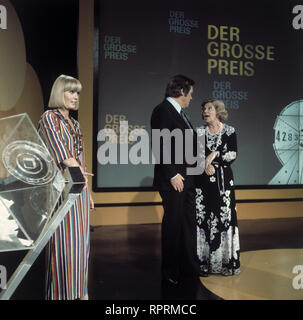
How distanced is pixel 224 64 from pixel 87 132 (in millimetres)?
2106

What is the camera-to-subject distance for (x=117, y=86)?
5.54m

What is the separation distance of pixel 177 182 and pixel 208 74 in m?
→ 3.28

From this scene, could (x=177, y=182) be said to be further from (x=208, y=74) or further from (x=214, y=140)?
(x=208, y=74)

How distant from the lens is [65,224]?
218 cm

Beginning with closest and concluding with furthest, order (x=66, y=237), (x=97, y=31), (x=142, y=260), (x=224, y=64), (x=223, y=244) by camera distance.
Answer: (x=66, y=237) → (x=223, y=244) → (x=142, y=260) → (x=97, y=31) → (x=224, y=64)

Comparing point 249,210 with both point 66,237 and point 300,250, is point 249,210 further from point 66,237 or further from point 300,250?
point 66,237

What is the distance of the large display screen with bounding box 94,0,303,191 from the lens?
217 inches

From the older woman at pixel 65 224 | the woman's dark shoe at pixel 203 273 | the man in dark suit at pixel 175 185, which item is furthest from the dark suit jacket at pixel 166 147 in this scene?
the older woman at pixel 65 224

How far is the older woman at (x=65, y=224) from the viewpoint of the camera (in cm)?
217

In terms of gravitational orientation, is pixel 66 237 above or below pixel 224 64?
below

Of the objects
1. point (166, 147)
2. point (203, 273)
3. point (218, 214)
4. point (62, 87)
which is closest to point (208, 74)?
point (218, 214)

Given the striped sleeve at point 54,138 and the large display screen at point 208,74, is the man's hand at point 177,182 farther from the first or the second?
the large display screen at point 208,74

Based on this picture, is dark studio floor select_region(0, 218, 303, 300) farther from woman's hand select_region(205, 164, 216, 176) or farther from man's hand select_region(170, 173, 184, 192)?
woman's hand select_region(205, 164, 216, 176)

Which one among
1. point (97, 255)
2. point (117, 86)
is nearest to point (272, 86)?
point (117, 86)
